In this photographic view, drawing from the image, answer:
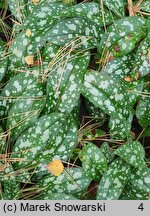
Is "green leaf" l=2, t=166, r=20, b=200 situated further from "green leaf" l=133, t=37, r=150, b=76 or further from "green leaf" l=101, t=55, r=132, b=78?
"green leaf" l=133, t=37, r=150, b=76

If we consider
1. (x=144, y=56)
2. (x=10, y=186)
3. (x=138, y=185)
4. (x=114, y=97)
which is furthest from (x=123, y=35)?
(x=10, y=186)

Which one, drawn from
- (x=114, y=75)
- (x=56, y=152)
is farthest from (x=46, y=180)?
(x=114, y=75)

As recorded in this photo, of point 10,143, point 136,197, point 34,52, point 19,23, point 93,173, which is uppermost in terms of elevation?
point 19,23

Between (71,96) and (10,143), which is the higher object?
(71,96)

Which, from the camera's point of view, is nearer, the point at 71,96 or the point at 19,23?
the point at 71,96

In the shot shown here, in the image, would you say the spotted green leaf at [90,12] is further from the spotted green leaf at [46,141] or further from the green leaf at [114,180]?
the green leaf at [114,180]

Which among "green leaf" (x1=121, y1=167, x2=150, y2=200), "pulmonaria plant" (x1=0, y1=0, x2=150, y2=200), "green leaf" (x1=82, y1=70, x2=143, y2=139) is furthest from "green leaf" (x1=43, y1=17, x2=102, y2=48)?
"green leaf" (x1=121, y1=167, x2=150, y2=200)

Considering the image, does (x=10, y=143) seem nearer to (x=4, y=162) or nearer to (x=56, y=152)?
(x=4, y=162)

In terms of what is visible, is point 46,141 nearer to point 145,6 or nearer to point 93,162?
A: point 93,162
